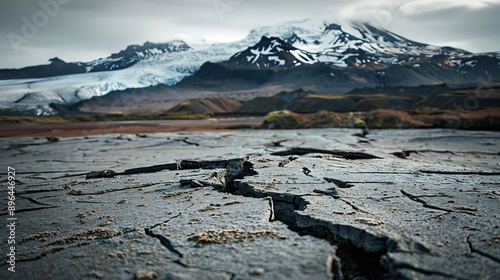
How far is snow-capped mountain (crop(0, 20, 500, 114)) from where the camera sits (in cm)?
6506

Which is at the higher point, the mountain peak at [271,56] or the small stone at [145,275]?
the mountain peak at [271,56]

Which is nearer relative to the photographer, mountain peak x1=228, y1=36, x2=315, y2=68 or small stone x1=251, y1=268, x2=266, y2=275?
small stone x1=251, y1=268, x2=266, y2=275

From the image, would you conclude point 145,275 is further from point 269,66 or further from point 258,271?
point 269,66

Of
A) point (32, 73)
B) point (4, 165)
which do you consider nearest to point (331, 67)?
point (32, 73)

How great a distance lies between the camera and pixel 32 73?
115 m

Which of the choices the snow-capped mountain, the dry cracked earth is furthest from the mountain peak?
the dry cracked earth

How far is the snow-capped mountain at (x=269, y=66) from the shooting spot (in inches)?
2562

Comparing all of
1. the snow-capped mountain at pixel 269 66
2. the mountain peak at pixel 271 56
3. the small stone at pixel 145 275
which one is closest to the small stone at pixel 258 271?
the small stone at pixel 145 275

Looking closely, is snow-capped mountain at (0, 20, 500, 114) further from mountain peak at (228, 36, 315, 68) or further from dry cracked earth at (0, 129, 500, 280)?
dry cracked earth at (0, 129, 500, 280)

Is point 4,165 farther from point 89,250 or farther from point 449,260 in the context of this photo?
point 449,260

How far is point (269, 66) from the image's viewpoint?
130m

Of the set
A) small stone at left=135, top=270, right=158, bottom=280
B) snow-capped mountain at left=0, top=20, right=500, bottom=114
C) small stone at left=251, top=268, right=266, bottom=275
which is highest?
snow-capped mountain at left=0, top=20, right=500, bottom=114

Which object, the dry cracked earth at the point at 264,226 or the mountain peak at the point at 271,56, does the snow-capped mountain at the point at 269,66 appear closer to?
the mountain peak at the point at 271,56

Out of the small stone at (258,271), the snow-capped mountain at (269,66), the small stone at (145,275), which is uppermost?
the snow-capped mountain at (269,66)
